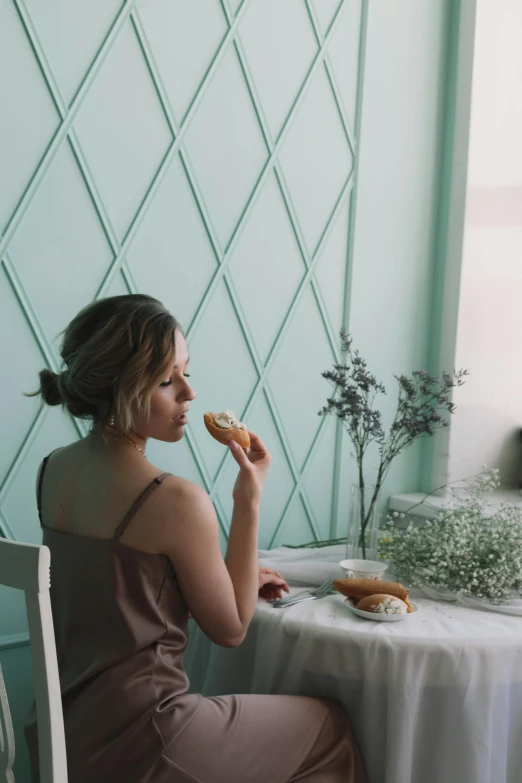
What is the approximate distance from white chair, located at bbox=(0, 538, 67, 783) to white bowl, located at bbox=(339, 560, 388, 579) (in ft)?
2.76

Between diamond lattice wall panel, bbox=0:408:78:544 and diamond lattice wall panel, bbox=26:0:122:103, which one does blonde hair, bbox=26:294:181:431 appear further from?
diamond lattice wall panel, bbox=26:0:122:103

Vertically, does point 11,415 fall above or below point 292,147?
below

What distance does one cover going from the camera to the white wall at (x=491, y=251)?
2963 mm

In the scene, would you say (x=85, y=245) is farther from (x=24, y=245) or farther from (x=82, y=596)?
(x=82, y=596)

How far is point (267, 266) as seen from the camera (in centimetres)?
255

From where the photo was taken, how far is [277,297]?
2.59 metres

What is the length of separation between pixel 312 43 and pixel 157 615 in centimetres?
188

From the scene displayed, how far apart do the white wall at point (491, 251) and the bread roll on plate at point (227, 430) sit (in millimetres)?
1361

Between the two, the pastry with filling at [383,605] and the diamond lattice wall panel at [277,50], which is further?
the diamond lattice wall panel at [277,50]

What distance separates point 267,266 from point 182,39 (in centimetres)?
68

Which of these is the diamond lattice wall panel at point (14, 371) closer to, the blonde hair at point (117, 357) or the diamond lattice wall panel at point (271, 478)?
the blonde hair at point (117, 357)

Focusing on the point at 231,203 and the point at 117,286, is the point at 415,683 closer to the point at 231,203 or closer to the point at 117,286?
the point at 117,286

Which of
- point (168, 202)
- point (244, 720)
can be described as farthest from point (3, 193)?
point (244, 720)

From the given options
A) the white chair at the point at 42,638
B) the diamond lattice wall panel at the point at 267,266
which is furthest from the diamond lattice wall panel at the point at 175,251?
the white chair at the point at 42,638
